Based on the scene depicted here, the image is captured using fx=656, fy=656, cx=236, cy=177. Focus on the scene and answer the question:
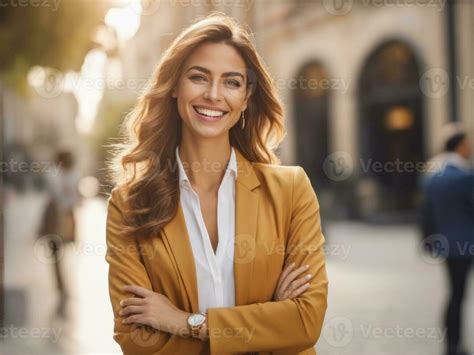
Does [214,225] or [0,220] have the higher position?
[214,225]

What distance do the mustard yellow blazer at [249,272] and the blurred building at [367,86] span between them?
40.1 ft

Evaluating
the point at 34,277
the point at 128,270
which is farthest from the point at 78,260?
the point at 128,270

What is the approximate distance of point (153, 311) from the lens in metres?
2.53

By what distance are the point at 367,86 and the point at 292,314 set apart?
18.4 metres

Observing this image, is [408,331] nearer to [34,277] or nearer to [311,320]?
[311,320]

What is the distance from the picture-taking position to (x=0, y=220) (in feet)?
28.7

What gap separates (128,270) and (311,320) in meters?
0.75

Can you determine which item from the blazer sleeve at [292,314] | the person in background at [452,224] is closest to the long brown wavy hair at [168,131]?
the blazer sleeve at [292,314]

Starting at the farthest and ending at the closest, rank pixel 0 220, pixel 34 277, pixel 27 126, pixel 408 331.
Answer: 1. pixel 27 126
2. pixel 34 277
3. pixel 0 220
4. pixel 408 331
